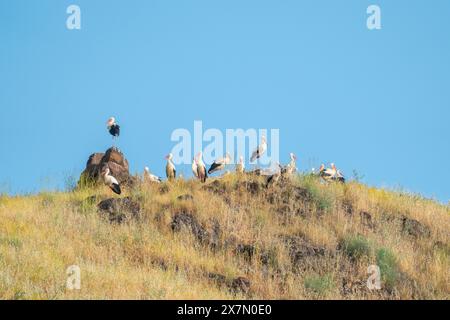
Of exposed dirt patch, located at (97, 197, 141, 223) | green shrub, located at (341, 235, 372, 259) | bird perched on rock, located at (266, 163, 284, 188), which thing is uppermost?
bird perched on rock, located at (266, 163, 284, 188)

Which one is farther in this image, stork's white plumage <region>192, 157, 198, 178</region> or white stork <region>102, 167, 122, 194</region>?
stork's white plumage <region>192, 157, 198, 178</region>

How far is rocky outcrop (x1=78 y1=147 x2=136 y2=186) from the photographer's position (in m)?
24.2

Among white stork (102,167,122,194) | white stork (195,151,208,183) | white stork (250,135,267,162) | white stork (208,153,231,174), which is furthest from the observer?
white stork (250,135,267,162)

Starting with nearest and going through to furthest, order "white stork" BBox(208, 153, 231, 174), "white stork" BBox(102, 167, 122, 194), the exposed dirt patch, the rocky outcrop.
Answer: the exposed dirt patch < "white stork" BBox(102, 167, 122, 194) < the rocky outcrop < "white stork" BBox(208, 153, 231, 174)

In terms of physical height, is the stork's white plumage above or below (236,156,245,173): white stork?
below

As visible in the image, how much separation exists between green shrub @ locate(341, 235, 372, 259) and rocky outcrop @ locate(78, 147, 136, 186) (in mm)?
7082

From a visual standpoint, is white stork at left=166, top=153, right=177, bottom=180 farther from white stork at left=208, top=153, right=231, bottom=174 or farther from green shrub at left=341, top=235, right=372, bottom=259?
green shrub at left=341, top=235, right=372, bottom=259

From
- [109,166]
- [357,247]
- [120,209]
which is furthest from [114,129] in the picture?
[357,247]

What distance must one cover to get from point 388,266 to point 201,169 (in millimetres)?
6973

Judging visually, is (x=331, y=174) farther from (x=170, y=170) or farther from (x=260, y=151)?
(x=170, y=170)

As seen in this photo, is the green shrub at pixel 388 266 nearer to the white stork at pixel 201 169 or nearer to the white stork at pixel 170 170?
the white stork at pixel 201 169

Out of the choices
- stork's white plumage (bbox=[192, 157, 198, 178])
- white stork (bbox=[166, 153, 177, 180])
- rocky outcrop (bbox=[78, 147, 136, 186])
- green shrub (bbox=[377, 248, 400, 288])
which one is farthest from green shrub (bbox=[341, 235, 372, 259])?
rocky outcrop (bbox=[78, 147, 136, 186])

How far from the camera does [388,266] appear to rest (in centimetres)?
1944
